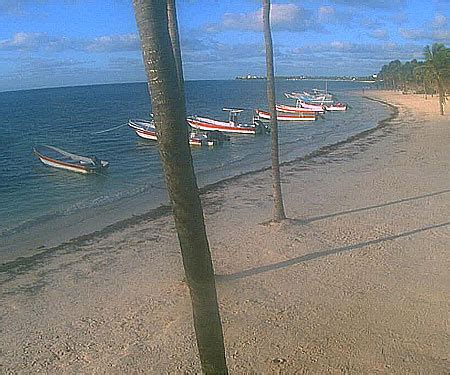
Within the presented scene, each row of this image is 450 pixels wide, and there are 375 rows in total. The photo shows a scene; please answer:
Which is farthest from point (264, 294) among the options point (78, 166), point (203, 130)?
point (203, 130)

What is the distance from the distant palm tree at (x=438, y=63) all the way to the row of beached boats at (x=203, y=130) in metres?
13.9

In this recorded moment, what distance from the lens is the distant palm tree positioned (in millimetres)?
50750

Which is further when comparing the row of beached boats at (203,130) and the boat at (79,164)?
the row of beached boats at (203,130)

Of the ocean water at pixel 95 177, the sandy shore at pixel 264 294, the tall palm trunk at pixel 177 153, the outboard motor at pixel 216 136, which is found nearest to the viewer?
the tall palm trunk at pixel 177 153

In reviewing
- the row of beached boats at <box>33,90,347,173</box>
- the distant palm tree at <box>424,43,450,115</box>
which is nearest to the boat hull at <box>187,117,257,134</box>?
the row of beached boats at <box>33,90,347,173</box>

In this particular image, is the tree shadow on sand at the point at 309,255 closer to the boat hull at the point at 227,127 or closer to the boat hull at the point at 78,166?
the boat hull at the point at 78,166

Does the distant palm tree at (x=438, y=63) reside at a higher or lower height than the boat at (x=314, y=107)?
higher

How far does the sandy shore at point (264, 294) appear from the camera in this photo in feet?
24.9

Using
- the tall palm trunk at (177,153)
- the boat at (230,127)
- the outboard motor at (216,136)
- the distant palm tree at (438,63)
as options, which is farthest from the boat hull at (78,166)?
the distant palm tree at (438,63)

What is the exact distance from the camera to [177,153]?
368 cm

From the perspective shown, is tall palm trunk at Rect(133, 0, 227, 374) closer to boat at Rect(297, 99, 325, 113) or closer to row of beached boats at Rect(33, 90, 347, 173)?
row of beached boats at Rect(33, 90, 347, 173)

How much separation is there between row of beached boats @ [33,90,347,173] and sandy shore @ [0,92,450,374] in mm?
3546

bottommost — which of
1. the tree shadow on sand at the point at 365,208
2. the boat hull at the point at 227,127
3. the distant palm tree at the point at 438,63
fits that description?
the boat hull at the point at 227,127

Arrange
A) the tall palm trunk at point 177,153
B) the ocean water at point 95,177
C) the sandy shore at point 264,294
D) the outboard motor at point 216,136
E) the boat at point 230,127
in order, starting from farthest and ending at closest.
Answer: the boat at point 230,127
the outboard motor at point 216,136
the ocean water at point 95,177
the sandy shore at point 264,294
the tall palm trunk at point 177,153
